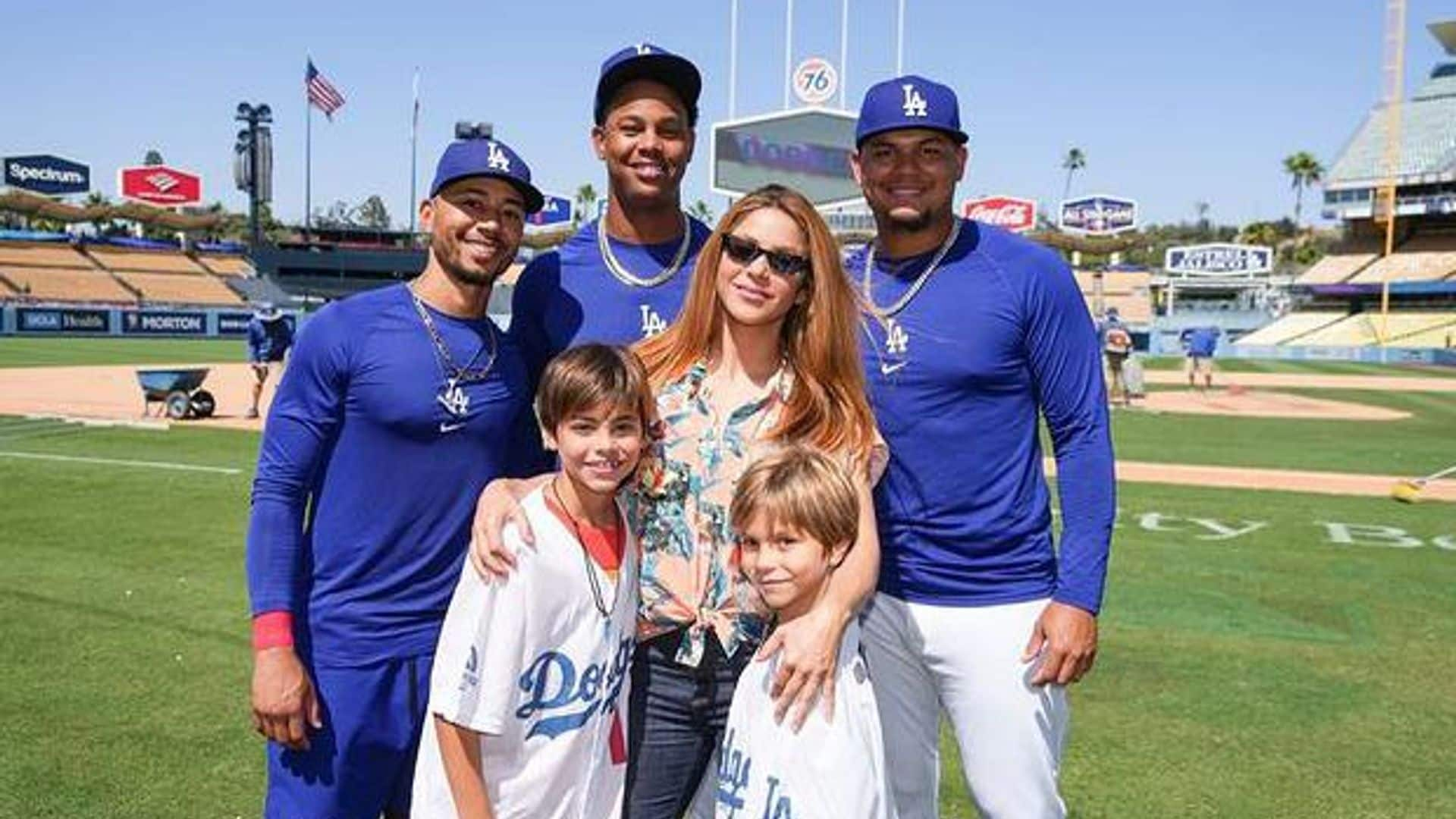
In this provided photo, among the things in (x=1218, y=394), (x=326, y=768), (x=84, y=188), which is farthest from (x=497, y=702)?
(x=84, y=188)

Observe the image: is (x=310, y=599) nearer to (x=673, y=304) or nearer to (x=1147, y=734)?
(x=673, y=304)

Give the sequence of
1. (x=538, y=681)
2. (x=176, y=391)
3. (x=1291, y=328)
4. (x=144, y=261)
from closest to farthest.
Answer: (x=538, y=681), (x=176, y=391), (x=1291, y=328), (x=144, y=261)

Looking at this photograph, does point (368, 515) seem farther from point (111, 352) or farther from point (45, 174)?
point (45, 174)

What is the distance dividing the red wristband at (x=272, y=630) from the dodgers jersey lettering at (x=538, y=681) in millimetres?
471

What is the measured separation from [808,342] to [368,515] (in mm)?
1208

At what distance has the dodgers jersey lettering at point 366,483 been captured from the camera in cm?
284

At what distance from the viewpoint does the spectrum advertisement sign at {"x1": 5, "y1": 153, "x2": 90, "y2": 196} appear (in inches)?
3063

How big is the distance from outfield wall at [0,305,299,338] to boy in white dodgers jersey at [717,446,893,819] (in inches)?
2088

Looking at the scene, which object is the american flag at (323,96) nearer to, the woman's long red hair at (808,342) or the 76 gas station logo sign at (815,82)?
the 76 gas station logo sign at (815,82)

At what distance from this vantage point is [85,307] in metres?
51.5

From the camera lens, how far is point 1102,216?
8725 cm

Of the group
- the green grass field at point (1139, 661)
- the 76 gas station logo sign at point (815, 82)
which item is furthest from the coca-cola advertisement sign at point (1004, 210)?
the green grass field at point (1139, 661)

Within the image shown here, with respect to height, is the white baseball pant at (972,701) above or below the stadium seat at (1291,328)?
below

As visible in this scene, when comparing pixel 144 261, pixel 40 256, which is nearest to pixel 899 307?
pixel 40 256
